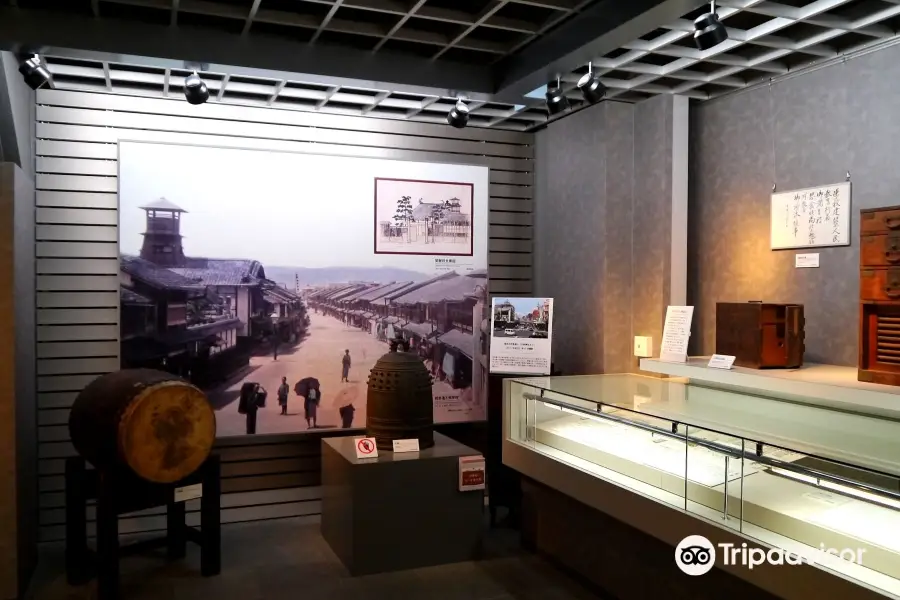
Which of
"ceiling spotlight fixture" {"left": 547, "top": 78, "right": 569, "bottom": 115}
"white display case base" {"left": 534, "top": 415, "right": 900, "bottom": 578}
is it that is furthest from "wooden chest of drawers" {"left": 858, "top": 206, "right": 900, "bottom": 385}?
"ceiling spotlight fixture" {"left": 547, "top": 78, "right": 569, "bottom": 115}

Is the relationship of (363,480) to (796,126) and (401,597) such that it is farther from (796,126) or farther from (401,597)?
(796,126)

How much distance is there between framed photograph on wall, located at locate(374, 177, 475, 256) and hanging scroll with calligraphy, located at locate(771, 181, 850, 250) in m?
2.31

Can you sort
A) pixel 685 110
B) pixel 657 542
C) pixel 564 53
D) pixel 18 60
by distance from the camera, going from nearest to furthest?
pixel 657 542, pixel 564 53, pixel 18 60, pixel 685 110

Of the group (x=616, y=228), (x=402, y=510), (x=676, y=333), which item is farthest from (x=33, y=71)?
(x=676, y=333)

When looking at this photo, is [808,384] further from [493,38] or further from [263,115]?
[263,115]

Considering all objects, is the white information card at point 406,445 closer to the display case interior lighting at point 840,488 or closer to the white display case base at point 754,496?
the white display case base at point 754,496

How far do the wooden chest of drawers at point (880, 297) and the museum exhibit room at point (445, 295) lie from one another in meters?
0.02

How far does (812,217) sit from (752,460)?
2.31 metres

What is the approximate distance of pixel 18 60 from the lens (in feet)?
13.8

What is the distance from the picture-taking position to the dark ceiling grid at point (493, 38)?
3670 mm

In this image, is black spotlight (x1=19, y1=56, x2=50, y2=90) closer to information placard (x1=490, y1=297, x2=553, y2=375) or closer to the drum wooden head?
the drum wooden head

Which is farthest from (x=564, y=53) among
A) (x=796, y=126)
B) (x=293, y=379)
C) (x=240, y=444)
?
(x=240, y=444)

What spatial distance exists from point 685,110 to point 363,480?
3.21m

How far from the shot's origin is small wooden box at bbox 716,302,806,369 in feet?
13.2
